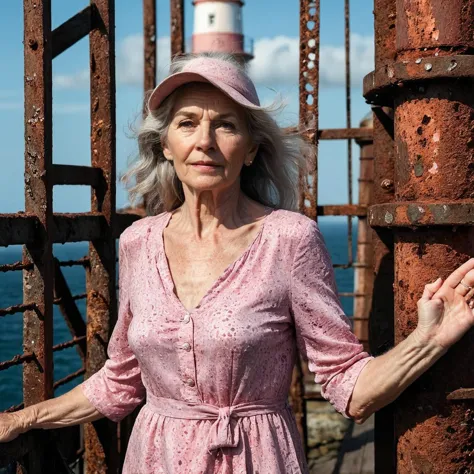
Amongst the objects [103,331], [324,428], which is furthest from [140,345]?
[324,428]

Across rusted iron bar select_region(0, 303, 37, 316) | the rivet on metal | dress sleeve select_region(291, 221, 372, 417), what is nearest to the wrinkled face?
dress sleeve select_region(291, 221, 372, 417)

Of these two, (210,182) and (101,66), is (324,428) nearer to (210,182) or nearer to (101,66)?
(101,66)

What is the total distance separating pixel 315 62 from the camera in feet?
19.2

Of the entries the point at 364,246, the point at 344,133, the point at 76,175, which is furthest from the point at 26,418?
the point at 364,246

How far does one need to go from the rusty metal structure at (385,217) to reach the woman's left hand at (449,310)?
8 centimetres

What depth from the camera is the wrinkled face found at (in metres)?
2.80

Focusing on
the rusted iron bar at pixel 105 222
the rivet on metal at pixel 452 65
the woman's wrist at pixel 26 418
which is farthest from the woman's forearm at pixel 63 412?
the rivet on metal at pixel 452 65

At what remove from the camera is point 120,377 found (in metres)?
3.17

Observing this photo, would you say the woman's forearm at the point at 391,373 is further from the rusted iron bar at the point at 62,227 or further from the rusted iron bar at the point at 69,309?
the rusted iron bar at the point at 69,309

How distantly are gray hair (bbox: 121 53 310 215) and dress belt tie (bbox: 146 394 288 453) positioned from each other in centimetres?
74

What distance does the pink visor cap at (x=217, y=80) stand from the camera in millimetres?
2750

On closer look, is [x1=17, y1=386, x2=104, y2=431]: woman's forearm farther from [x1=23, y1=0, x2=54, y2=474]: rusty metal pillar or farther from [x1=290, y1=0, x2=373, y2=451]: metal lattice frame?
[x1=290, y1=0, x2=373, y2=451]: metal lattice frame

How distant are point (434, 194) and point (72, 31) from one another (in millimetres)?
2068

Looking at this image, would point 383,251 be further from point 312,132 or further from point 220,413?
point 312,132
